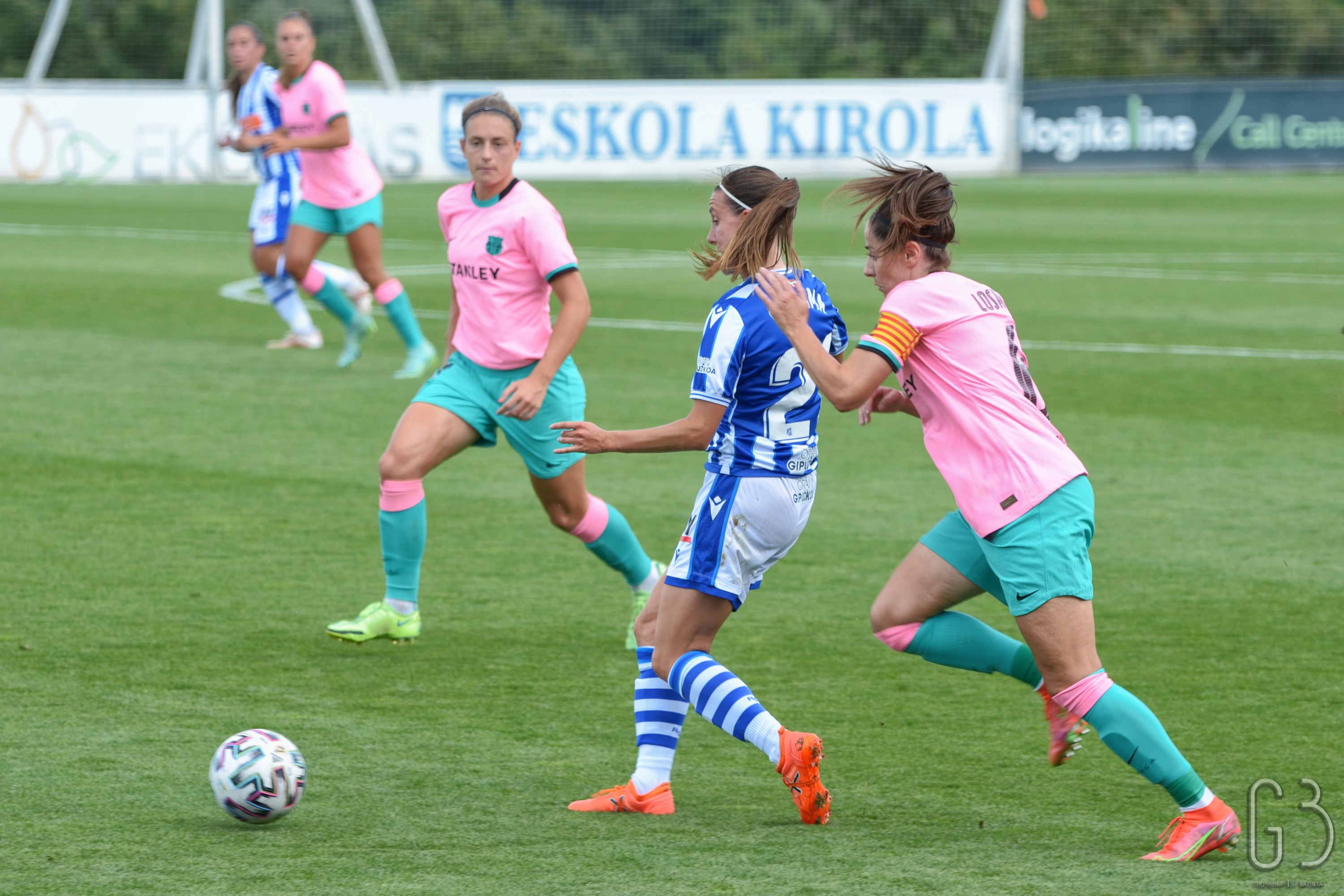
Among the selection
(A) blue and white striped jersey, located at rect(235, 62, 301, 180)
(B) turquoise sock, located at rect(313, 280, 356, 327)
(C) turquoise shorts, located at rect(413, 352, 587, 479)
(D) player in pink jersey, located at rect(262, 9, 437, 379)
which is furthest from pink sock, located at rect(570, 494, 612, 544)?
(A) blue and white striped jersey, located at rect(235, 62, 301, 180)

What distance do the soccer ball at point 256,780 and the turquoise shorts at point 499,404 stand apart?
6.83 feet

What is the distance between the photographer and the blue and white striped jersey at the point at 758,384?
4566mm

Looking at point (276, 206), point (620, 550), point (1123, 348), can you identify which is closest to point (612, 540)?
point (620, 550)

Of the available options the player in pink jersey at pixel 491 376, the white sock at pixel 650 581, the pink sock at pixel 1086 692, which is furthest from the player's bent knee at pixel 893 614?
the white sock at pixel 650 581

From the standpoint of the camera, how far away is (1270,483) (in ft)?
30.6

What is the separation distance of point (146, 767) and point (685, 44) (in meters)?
44.6

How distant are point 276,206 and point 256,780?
934 cm

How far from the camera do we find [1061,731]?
4.67 m

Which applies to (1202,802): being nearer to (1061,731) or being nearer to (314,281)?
(1061,731)

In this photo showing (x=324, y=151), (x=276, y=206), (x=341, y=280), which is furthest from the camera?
(x=341, y=280)

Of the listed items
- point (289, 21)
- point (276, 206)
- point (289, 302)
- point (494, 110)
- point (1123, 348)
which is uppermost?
point (289, 21)

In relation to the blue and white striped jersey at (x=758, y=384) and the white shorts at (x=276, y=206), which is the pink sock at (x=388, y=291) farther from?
the blue and white striped jersey at (x=758, y=384)

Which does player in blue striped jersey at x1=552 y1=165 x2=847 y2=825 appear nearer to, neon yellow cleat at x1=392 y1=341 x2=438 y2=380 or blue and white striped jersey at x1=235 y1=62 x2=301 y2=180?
neon yellow cleat at x1=392 y1=341 x2=438 y2=380

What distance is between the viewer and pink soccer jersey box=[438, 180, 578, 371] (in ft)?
21.5
